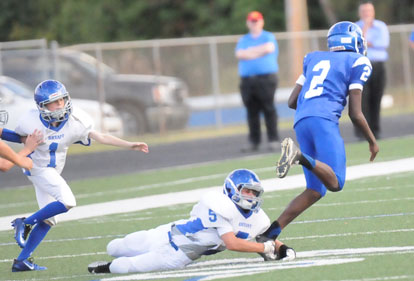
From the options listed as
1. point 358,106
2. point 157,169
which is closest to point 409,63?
point 157,169

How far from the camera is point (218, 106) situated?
21.3 metres

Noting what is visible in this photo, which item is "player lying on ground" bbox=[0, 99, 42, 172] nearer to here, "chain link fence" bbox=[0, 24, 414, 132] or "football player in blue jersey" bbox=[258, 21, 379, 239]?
"football player in blue jersey" bbox=[258, 21, 379, 239]

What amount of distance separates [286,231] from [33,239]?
7.58 feet

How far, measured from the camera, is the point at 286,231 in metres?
8.50

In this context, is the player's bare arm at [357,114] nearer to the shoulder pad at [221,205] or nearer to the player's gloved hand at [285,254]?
the player's gloved hand at [285,254]

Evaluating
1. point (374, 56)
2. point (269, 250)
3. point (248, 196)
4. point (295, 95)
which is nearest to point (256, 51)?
point (374, 56)

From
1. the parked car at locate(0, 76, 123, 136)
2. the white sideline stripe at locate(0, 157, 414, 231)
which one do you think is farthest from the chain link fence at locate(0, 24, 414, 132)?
the white sideline stripe at locate(0, 157, 414, 231)

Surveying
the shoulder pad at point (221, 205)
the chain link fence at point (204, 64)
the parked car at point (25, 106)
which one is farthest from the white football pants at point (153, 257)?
the chain link fence at point (204, 64)

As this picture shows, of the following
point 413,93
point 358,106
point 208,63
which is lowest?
point 413,93

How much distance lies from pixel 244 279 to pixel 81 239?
2.84 metres

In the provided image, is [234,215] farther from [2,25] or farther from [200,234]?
[2,25]

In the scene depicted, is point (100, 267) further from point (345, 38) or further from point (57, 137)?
point (345, 38)

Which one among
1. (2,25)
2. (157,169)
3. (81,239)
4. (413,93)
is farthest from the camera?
(2,25)

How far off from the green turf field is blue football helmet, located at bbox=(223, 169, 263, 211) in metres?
0.48
